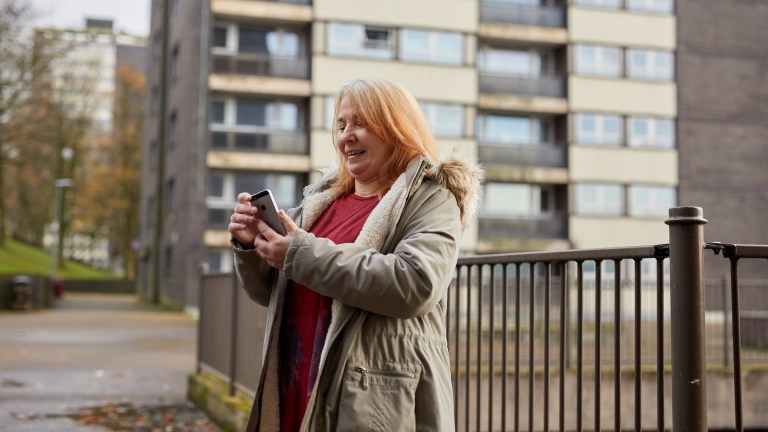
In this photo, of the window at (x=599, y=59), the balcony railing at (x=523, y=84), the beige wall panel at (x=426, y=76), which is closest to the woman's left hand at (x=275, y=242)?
the beige wall panel at (x=426, y=76)

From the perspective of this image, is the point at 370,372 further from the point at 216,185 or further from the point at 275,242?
the point at 216,185

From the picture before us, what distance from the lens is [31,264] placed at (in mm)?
49875

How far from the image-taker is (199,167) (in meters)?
33.2

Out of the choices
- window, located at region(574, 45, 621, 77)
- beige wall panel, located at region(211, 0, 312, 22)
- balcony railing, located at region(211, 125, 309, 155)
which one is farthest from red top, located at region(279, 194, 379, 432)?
window, located at region(574, 45, 621, 77)

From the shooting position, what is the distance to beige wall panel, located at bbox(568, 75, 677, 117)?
3578 centimetres

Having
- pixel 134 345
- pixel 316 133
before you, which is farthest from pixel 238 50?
pixel 134 345

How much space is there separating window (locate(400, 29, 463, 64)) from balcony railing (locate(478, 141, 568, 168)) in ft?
11.6

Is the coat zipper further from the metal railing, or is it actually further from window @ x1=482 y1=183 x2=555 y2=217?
window @ x1=482 y1=183 x2=555 y2=217

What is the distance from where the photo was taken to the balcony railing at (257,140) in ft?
109

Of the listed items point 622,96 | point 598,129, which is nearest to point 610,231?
point 598,129

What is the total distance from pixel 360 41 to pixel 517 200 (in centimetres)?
845

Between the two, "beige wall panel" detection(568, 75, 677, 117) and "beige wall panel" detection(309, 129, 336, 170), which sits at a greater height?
"beige wall panel" detection(568, 75, 677, 117)

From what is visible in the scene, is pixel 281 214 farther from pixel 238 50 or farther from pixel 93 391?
pixel 238 50

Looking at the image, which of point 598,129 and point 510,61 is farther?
point 510,61
